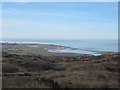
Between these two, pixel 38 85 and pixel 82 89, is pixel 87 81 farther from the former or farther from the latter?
pixel 38 85

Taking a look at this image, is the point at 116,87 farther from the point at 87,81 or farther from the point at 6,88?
the point at 6,88

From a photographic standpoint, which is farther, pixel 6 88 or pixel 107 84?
pixel 107 84

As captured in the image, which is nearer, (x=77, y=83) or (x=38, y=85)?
(x=38, y=85)

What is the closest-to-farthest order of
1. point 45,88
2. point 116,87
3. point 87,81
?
point 45,88, point 116,87, point 87,81

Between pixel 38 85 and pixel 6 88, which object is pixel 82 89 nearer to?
pixel 38 85

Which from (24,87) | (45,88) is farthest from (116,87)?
(24,87)

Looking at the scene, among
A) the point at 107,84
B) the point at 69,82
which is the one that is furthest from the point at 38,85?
the point at 107,84

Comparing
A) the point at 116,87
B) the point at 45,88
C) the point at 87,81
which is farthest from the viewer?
the point at 87,81

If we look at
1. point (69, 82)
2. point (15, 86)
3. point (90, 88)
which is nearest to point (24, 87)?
point (15, 86)
